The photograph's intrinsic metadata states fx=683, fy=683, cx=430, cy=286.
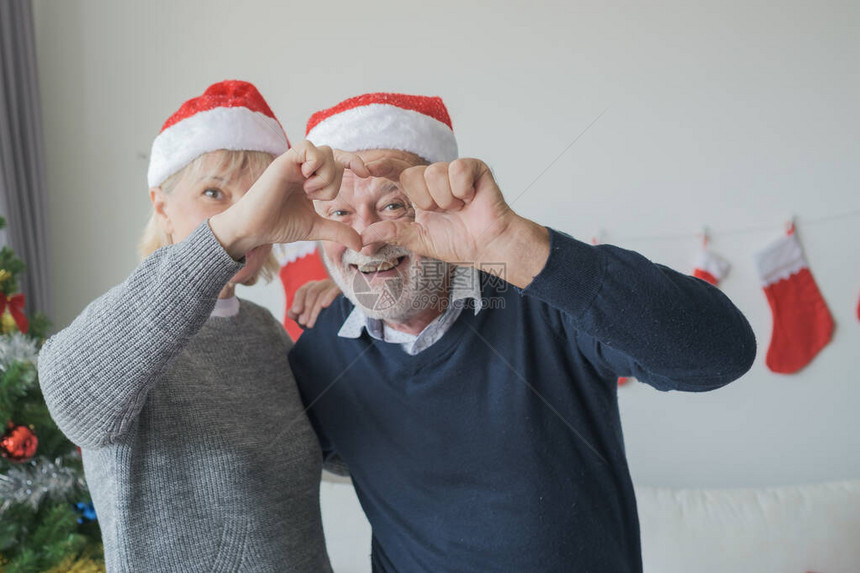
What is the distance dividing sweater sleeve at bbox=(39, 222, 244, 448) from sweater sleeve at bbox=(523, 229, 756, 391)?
15.1 inches

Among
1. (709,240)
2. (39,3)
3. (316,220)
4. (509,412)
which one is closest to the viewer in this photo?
(316,220)

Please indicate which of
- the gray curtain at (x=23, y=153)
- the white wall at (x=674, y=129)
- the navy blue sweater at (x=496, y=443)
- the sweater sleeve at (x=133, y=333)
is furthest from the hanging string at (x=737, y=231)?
the gray curtain at (x=23, y=153)

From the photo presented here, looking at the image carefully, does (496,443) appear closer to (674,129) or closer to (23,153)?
(674,129)

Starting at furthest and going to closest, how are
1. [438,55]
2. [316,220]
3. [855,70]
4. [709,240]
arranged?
[438,55] < [709,240] < [855,70] < [316,220]

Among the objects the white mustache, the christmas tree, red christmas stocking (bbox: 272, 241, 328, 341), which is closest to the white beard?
the white mustache

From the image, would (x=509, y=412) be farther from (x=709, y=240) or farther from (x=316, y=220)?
(x=709, y=240)

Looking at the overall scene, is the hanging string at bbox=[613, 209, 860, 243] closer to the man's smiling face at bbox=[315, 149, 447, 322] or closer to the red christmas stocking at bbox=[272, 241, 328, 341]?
the red christmas stocking at bbox=[272, 241, 328, 341]

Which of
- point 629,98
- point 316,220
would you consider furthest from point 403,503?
point 629,98

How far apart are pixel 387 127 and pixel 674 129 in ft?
4.24

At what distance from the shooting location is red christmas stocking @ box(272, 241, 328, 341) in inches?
101

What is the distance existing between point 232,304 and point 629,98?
1.55 meters

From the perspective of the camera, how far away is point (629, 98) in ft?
7.23

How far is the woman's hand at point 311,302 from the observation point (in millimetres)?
1370

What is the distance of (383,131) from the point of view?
4.04 feet
